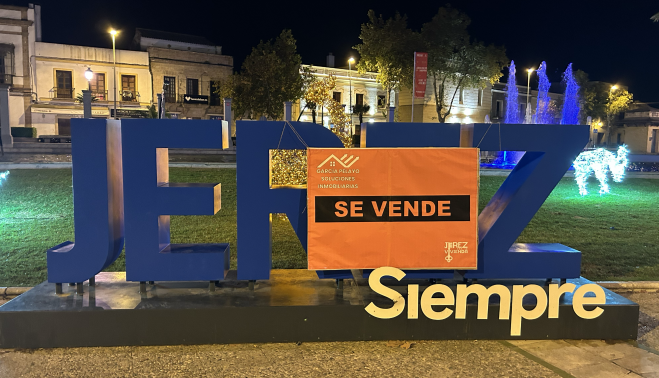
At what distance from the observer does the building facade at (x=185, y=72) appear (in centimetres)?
3912

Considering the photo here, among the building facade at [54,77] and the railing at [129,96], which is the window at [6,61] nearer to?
the building facade at [54,77]

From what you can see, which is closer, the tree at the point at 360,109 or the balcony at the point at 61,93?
the balcony at the point at 61,93

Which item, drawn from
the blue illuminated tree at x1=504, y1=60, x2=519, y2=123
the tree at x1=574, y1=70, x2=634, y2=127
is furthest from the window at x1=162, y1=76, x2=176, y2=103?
the tree at x1=574, y1=70, x2=634, y2=127

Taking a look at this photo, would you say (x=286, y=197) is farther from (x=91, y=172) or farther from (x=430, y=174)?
(x=91, y=172)

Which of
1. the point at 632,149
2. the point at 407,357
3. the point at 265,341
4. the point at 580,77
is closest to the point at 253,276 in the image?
the point at 265,341

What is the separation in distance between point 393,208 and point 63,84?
3988 centimetres

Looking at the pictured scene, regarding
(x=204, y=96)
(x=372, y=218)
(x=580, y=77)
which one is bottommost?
(x=372, y=218)

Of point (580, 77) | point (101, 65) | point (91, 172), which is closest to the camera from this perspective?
point (91, 172)

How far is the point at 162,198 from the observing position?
189 inches

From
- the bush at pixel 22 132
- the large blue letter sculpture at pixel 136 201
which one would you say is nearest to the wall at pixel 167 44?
the bush at pixel 22 132

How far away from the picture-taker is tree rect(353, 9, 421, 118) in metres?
35.3

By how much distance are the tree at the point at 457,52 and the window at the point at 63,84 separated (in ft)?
92.6

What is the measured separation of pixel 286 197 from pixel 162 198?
1.28 meters

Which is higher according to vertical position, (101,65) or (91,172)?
(101,65)
